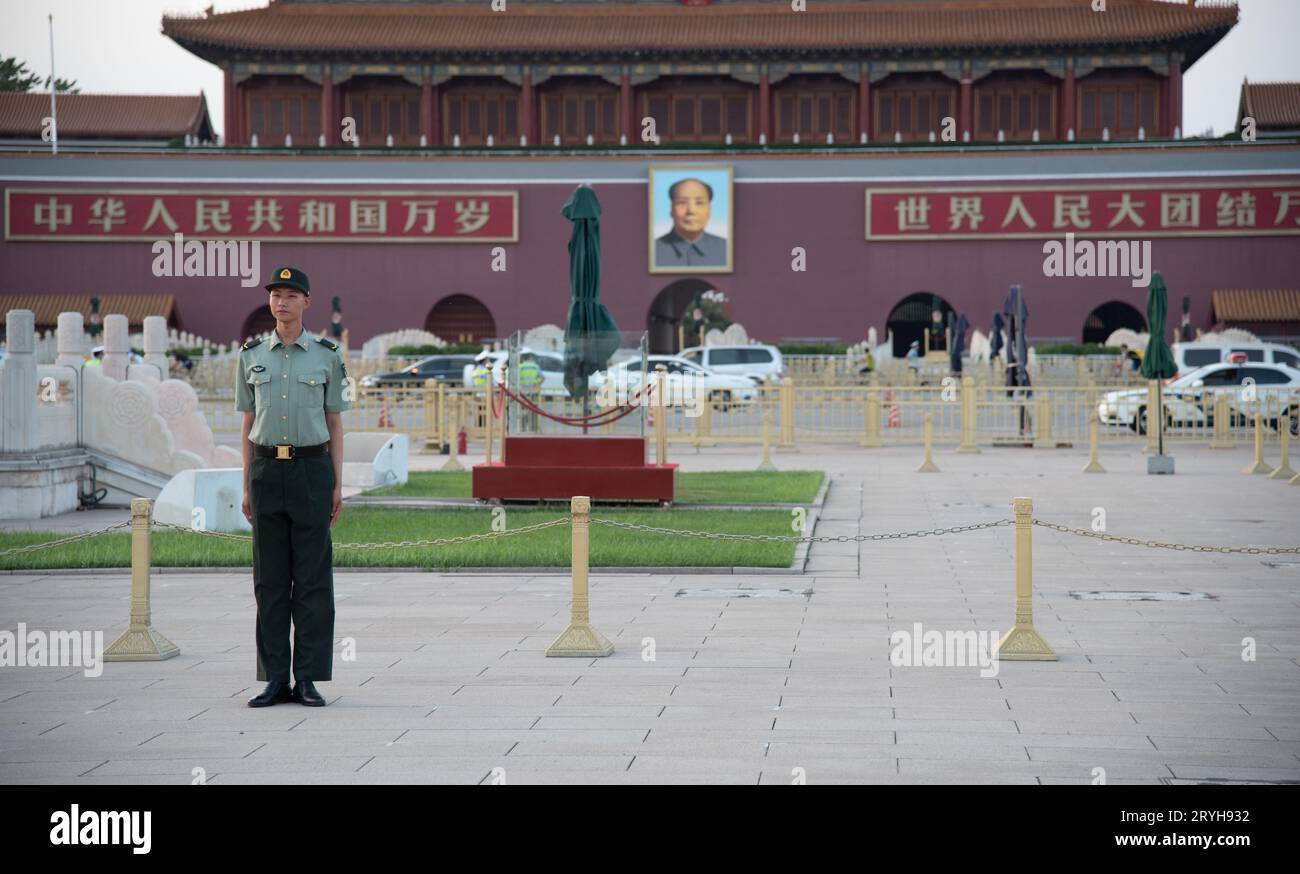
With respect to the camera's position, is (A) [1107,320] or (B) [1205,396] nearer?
(B) [1205,396]

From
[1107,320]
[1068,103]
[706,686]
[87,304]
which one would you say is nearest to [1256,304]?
[1107,320]

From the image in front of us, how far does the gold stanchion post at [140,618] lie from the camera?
7578 millimetres

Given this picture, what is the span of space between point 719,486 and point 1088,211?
23580mm

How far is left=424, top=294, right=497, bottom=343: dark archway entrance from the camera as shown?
4034cm

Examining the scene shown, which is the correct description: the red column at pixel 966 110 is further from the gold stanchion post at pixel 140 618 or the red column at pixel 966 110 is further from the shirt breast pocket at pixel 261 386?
the shirt breast pocket at pixel 261 386

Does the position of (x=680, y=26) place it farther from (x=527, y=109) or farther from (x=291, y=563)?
(x=291, y=563)

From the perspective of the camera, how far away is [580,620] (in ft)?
25.4

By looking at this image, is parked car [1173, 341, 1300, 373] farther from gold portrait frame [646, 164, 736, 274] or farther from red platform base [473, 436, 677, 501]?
red platform base [473, 436, 677, 501]

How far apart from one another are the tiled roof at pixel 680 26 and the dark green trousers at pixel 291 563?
35.1 metres

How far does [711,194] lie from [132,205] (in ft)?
46.2

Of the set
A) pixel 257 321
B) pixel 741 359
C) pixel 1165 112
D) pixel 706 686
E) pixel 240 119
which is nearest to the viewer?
pixel 706 686

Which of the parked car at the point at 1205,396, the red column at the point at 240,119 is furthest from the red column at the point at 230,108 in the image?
the parked car at the point at 1205,396
